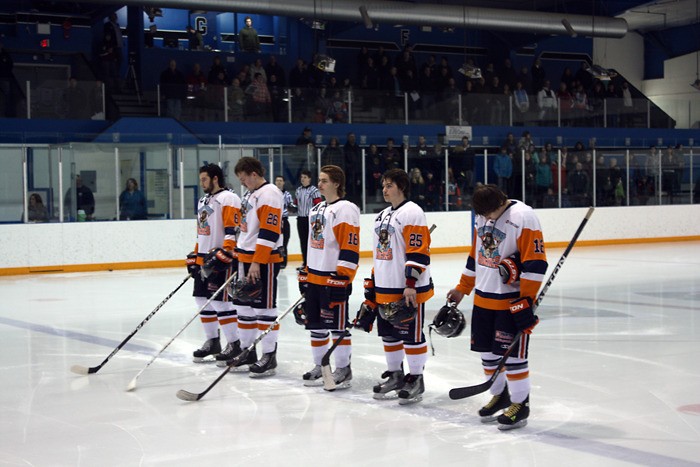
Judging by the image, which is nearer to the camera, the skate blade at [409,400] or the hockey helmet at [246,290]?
the skate blade at [409,400]

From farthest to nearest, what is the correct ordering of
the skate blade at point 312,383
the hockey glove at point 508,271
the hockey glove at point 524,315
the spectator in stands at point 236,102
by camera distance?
1. the spectator in stands at point 236,102
2. the skate blade at point 312,383
3. the hockey glove at point 508,271
4. the hockey glove at point 524,315

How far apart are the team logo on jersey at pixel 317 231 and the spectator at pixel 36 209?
903 cm

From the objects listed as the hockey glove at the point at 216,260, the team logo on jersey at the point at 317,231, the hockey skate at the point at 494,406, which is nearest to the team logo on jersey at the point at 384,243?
the team logo on jersey at the point at 317,231

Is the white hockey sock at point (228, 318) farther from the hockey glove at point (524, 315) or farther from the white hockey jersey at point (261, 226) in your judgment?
the hockey glove at point (524, 315)

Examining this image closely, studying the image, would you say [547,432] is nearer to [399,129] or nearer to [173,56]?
[399,129]

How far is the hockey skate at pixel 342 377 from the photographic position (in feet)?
19.5

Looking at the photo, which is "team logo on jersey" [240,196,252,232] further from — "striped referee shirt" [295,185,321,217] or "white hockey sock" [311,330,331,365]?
"striped referee shirt" [295,185,321,217]

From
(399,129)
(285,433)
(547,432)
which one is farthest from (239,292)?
(399,129)

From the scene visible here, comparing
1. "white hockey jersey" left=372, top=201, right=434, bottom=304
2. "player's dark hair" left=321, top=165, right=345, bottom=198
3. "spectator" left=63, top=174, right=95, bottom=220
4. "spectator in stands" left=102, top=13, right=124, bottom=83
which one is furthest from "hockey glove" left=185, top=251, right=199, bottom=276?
"spectator in stands" left=102, top=13, right=124, bottom=83

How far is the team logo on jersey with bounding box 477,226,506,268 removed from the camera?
4.89 metres

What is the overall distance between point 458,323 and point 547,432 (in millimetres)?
751

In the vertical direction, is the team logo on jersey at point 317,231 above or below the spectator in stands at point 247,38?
below

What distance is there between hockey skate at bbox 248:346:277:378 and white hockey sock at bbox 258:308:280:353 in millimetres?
40

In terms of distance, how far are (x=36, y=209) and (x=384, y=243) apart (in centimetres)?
971
